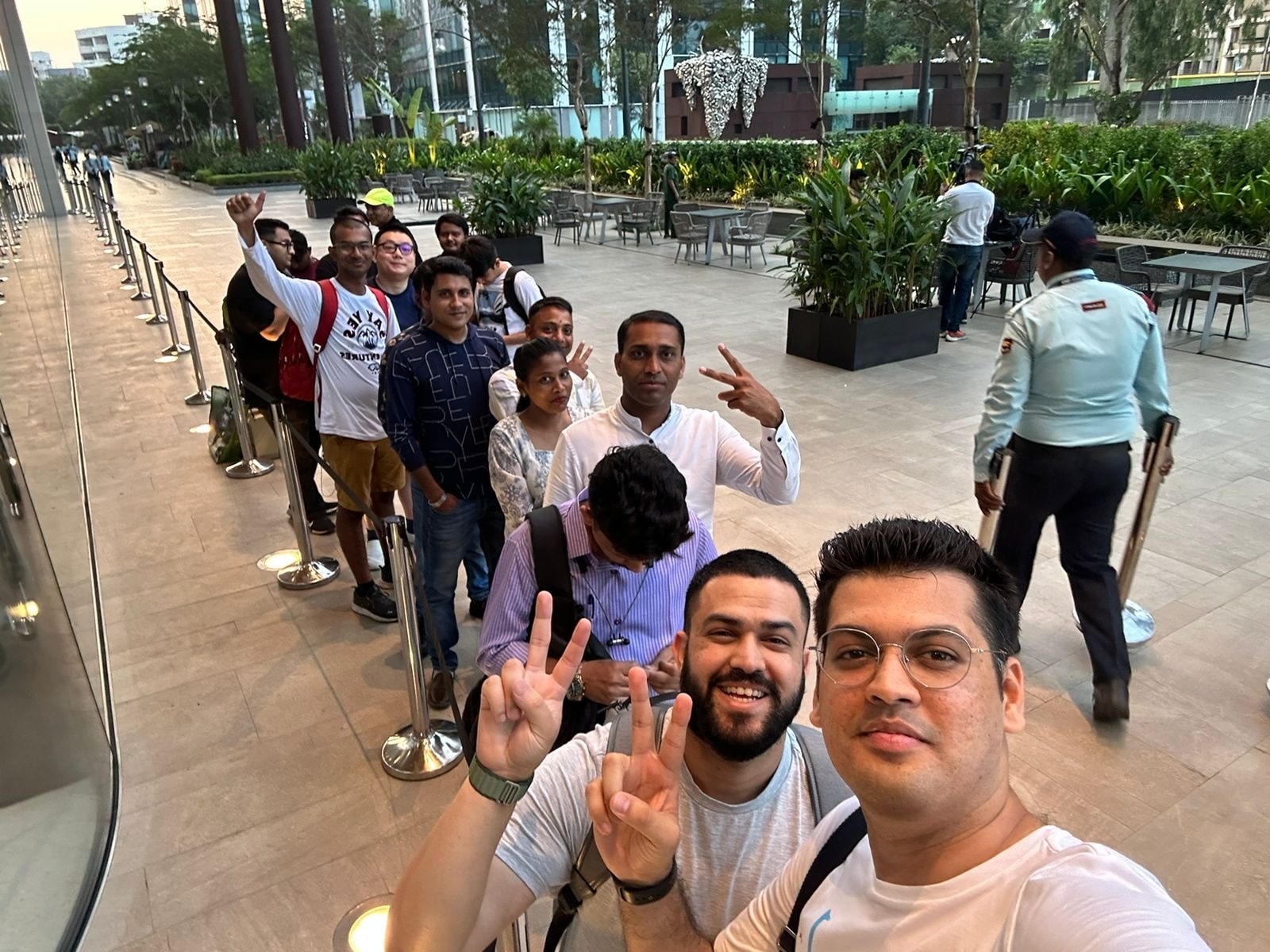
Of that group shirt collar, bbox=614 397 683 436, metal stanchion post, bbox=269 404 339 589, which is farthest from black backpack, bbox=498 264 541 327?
shirt collar, bbox=614 397 683 436

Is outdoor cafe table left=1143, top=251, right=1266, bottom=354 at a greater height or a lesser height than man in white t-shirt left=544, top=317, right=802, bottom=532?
lesser

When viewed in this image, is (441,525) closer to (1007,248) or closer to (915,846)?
(915,846)

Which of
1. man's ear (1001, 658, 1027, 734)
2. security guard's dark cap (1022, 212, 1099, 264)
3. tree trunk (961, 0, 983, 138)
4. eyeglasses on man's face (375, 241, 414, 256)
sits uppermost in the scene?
tree trunk (961, 0, 983, 138)

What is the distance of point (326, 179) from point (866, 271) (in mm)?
18823

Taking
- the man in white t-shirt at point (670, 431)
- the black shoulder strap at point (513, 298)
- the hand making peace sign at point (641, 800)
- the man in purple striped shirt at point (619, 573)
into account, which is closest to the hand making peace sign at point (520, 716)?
the hand making peace sign at point (641, 800)

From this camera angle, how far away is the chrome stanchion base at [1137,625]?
3787mm

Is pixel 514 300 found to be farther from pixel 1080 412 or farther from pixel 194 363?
pixel 194 363

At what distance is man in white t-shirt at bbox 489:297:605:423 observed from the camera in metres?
3.29

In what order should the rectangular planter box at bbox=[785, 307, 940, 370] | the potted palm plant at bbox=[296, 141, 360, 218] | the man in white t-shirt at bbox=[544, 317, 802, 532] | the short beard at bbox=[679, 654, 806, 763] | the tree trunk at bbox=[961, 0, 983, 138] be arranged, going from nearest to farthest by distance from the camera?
the short beard at bbox=[679, 654, 806, 763] < the man in white t-shirt at bbox=[544, 317, 802, 532] < the rectangular planter box at bbox=[785, 307, 940, 370] < the tree trunk at bbox=[961, 0, 983, 138] < the potted palm plant at bbox=[296, 141, 360, 218]

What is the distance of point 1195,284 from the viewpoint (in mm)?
8953

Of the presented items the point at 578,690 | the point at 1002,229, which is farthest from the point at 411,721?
the point at 1002,229

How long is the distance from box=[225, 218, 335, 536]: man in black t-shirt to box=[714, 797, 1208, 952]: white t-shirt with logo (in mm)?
3953

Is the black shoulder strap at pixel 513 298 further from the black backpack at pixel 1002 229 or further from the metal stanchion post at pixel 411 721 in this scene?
the black backpack at pixel 1002 229

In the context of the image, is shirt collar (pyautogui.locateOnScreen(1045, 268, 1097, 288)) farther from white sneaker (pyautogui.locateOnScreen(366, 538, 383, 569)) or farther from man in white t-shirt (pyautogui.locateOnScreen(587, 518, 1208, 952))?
white sneaker (pyautogui.locateOnScreen(366, 538, 383, 569))
